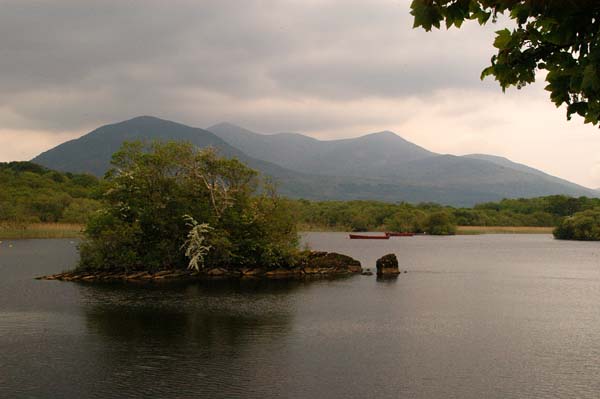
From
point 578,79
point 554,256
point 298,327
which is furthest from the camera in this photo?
point 554,256

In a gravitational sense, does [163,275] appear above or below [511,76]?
below

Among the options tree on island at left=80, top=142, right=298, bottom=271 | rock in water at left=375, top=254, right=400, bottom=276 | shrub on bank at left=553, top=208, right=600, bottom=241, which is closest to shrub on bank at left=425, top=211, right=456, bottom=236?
shrub on bank at left=553, top=208, right=600, bottom=241

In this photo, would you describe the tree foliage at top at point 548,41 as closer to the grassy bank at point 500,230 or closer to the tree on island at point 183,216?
the tree on island at point 183,216

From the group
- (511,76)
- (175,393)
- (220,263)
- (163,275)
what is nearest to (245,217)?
(220,263)

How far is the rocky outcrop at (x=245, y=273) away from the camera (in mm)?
63534

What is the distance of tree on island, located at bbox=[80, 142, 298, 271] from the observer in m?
64.2

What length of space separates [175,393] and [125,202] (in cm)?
4537

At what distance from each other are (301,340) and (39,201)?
13465 centimetres

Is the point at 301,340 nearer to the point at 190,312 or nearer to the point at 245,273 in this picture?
the point at 190,312

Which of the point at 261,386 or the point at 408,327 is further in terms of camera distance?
A: the point at 408,327

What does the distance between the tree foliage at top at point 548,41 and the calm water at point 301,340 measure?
55.2ft

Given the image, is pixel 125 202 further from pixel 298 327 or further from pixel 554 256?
pixel 554 256

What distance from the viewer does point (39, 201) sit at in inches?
5817

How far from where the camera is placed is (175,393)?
926 inches
